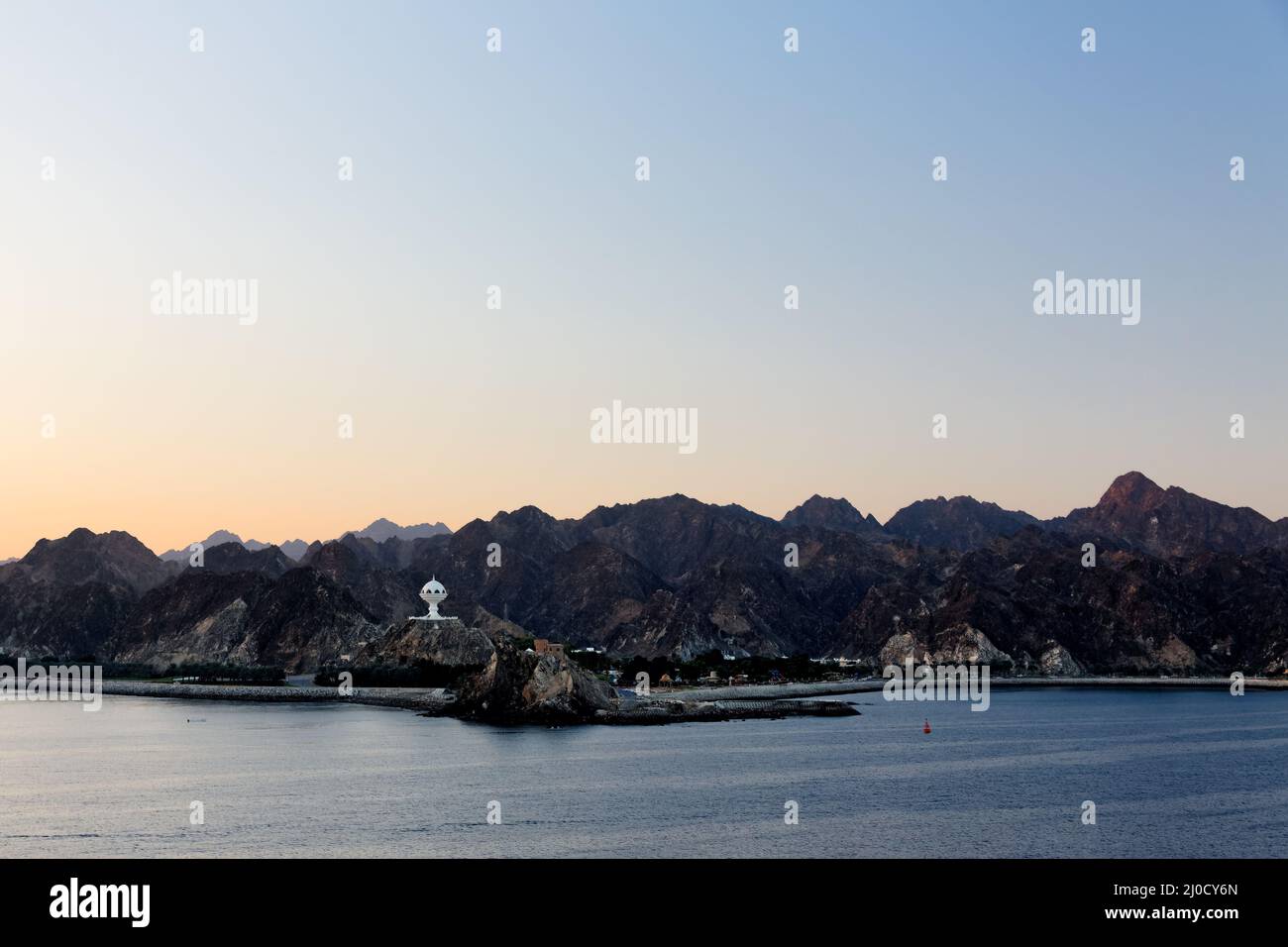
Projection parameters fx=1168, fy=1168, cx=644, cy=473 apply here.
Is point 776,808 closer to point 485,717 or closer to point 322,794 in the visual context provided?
point 322,794

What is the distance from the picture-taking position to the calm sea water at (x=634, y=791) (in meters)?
83.9

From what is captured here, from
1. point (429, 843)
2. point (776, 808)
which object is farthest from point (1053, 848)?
point (429, 843)

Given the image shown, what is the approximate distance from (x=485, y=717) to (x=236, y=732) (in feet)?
124

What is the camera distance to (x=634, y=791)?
107 metres

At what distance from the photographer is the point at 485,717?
187500mm

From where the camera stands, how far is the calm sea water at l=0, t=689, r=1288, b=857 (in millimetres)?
83875
